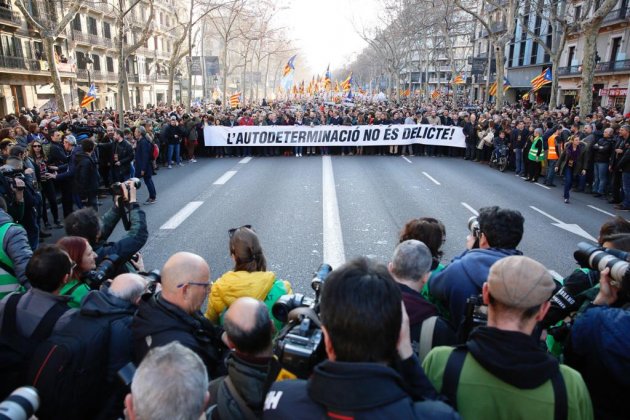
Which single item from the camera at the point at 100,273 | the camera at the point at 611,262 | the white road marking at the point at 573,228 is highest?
the camera at the point at 611,262

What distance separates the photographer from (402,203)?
11.1m

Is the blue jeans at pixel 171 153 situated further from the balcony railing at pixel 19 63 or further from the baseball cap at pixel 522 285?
the balcony railing at pixel 19 63

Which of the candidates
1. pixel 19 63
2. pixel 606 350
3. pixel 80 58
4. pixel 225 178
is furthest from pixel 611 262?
pixel 80 58

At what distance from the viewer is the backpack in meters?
2.38

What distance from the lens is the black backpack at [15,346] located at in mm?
2656

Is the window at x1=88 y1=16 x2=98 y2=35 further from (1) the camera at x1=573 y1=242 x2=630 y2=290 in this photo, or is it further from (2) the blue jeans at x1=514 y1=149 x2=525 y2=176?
(1) the camera at x1=573 y1=242 x2=630 y2=290

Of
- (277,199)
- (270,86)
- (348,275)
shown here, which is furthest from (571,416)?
(270,86)

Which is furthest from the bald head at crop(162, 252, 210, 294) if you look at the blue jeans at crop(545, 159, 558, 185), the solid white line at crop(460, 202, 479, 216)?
the blue jeans at crop(545, 159, 558, 185)

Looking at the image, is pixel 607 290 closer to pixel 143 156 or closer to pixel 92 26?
pixel 143 156

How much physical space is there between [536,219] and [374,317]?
9.52 meters

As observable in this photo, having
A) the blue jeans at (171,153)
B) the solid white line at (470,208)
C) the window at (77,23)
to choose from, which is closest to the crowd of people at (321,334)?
the solid white line at (470,208)

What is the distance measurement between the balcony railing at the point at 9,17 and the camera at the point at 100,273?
125ft

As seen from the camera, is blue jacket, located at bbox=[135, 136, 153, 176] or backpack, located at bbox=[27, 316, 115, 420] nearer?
backpack, located at bbox=[27, 316, 115, 420]

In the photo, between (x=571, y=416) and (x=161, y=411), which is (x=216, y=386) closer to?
(x=161, y=411)
